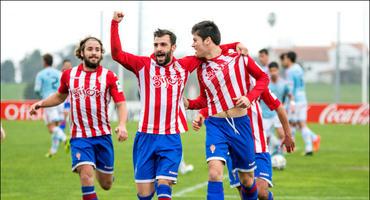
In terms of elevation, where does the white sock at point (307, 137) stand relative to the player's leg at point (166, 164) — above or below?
below

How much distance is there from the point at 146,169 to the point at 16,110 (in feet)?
105

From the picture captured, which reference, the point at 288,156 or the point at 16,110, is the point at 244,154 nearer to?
the point at 288,156

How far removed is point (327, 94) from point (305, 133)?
20.1 meters

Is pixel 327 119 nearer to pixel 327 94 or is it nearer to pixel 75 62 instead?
pixel 327 94

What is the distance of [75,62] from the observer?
42.4 m

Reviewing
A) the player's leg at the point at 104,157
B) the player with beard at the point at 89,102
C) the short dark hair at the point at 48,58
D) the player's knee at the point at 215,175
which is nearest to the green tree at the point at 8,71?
the short dark hair at the point at 48,58

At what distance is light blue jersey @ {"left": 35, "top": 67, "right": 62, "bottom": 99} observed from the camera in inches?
896

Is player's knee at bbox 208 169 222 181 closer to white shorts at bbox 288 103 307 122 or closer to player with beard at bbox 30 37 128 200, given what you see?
player with beard at bbox 30 37 128 200

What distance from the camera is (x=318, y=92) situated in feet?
142

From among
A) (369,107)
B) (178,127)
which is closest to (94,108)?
(178,127)

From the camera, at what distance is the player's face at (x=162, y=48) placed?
10.1 metres

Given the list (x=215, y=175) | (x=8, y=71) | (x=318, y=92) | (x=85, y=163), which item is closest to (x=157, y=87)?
(x=215, y=175)

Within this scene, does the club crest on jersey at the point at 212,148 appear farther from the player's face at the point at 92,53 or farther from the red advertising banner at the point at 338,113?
the red advertising banner at the point at 338,113

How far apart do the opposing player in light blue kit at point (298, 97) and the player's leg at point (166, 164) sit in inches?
427
